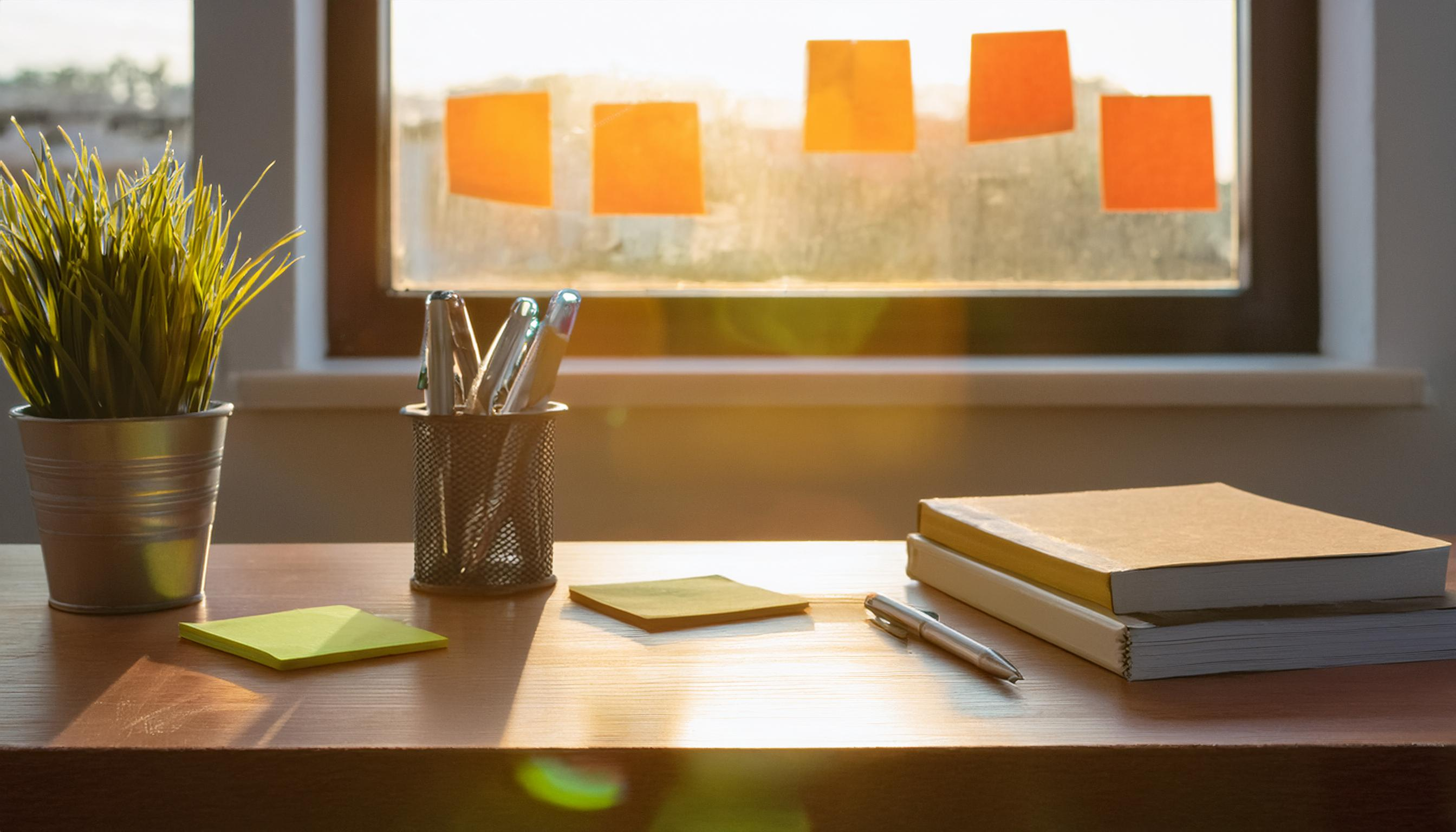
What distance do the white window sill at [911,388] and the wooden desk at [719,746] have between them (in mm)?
775

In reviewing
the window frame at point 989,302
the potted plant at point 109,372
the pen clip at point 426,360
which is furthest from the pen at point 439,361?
the window frame at point 989,302

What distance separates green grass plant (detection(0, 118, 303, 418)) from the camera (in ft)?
2.22

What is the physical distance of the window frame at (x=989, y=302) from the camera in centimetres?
152

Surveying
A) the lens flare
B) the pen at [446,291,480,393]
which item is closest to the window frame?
the pen at [446,291,480,393]

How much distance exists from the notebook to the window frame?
2.54ft

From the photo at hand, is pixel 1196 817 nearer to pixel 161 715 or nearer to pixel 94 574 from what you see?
pixel 161 715

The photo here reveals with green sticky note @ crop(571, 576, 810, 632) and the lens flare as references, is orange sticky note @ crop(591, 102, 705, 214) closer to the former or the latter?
green sticky note @ crop(571, 576, 810, 632)

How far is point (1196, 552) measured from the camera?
60 cm

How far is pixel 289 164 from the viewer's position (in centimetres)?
138

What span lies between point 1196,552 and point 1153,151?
3.45ft

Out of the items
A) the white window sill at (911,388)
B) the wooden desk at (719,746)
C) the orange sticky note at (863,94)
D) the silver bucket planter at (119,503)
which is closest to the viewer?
the wooden desk at (719,746)

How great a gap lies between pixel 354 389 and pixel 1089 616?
0.98 m

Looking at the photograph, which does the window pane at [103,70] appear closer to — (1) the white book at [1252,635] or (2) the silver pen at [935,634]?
(2) the silver pen at [935,634]

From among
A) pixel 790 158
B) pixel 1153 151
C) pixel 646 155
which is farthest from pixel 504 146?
pixel 1153 151
